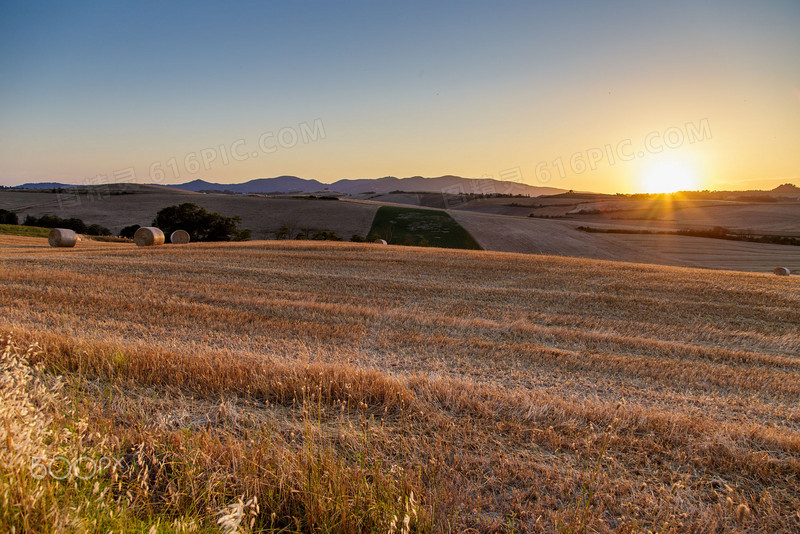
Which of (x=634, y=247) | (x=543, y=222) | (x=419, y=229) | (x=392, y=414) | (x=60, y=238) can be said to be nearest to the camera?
(x=392, y=414)

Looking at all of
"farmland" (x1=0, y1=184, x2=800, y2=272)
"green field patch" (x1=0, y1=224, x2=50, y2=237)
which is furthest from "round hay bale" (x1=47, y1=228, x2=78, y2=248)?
"farmland" (x1=0, y1=184, x2=800, y2=272)

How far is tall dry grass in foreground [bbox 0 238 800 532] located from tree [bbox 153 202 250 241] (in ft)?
132

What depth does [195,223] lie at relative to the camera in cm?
4972

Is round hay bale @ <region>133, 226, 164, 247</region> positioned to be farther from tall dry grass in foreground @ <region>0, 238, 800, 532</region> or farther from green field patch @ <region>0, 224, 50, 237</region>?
tall dry grass in foreground @ <region>0, 238, 800, 532</region>

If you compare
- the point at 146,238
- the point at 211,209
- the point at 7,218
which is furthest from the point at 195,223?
the point at 7,218

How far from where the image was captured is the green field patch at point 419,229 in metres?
55.2

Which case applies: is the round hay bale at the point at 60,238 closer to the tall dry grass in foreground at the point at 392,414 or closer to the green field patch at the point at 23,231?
the green field patch at the point at 23,231

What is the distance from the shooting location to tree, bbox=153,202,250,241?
4969 cm

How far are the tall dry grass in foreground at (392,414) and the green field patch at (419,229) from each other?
4021 centimetres

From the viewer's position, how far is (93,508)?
2420 millimetres

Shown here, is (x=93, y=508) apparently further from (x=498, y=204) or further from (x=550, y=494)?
(x=498, y=204)

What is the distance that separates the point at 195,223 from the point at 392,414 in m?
52.2

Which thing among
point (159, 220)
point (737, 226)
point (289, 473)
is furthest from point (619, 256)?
point (159, 220)

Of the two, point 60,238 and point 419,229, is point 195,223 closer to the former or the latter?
point 60,238
